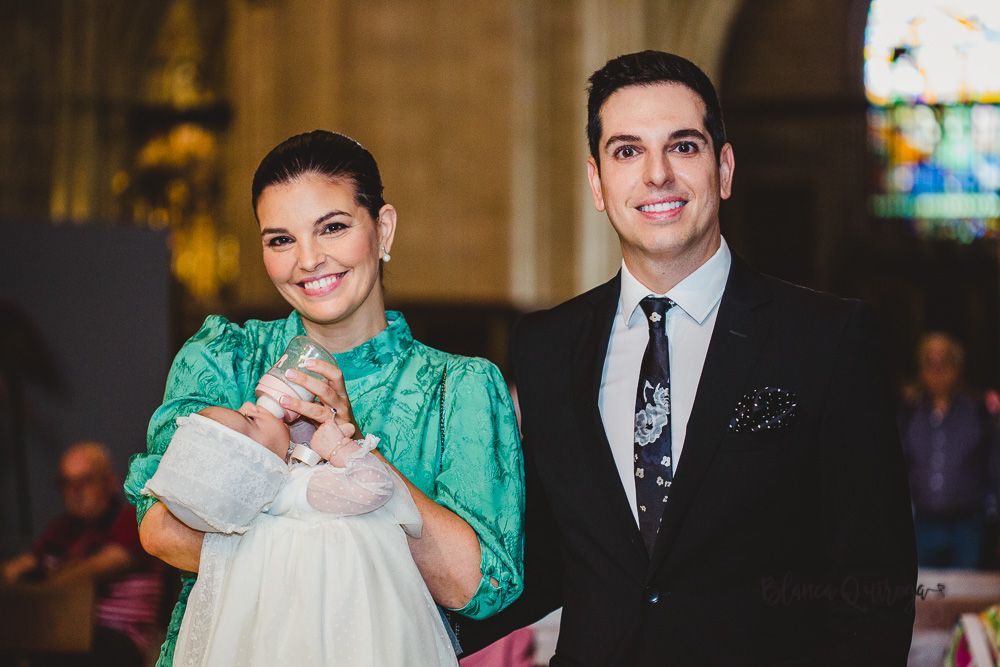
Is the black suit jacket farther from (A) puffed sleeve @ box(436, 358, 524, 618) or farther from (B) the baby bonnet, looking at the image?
(B) the baby bonnet

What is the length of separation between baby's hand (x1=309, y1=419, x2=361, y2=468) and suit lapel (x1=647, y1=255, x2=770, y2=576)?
570 millimetres

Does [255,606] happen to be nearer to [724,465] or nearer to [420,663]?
[420,663]

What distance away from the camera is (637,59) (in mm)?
2018

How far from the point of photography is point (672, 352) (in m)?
2.00

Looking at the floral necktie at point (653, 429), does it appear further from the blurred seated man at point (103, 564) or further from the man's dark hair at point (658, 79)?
the blurred seated man at point (103, 564)

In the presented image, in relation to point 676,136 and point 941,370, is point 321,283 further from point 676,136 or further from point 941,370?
point 941,370

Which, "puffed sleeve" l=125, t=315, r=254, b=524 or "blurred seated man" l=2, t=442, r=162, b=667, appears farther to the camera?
"blurred seated man" l=2, t=442, r=162, b=667

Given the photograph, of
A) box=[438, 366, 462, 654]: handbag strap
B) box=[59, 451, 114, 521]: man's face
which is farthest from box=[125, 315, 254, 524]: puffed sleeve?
box=[59, 451, 114, 521]: man's face

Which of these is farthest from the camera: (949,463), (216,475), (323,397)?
(949,463)

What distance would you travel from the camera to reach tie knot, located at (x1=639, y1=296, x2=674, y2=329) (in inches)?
78.0

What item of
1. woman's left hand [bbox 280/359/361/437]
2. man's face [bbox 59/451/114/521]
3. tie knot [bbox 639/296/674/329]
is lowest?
man's face [bbox 59/451/114/521]

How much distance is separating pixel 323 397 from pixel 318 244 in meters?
0.31

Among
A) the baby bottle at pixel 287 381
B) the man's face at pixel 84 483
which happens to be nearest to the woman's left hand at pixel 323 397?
the baby bottle at pixel 287 381

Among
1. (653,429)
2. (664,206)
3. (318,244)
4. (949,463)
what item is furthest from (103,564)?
(949,463)
